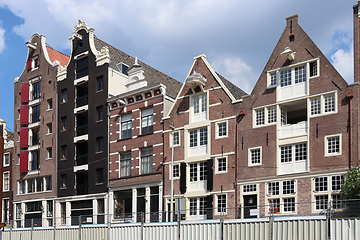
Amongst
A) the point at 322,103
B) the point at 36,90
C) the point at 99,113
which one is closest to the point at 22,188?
the point at 36,90

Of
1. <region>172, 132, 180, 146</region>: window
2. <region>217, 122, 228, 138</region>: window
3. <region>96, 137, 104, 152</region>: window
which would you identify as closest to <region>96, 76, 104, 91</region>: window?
<region>96, 137, 104, 152</region>: window

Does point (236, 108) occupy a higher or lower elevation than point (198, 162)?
higher

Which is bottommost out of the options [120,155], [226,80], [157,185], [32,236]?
[32,236]

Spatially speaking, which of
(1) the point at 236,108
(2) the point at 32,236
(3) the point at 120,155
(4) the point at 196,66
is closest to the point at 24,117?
(3) the point at 120,155

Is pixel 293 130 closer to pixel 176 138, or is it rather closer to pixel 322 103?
pixel 322 103

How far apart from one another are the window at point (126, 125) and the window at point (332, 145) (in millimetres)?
19632

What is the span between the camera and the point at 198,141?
124 ft

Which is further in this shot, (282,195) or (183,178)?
(183,178)

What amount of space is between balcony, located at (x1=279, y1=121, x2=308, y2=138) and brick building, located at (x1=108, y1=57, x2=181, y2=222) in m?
11.9

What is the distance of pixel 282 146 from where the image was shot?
33.1 m

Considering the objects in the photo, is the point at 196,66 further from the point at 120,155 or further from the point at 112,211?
the point at 112,211

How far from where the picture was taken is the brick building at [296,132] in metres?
30.1

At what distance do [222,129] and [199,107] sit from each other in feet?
10.3

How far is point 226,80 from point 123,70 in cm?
1272
